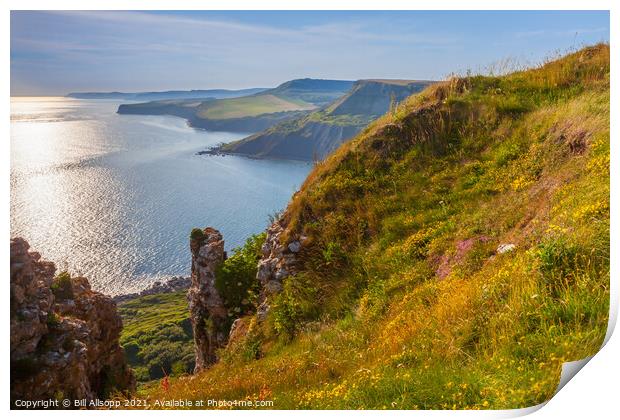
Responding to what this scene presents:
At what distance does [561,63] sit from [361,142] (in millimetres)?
6091

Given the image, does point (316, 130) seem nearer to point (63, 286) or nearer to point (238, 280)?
point (238, 280)

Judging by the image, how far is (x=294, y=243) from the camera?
8.79 metres

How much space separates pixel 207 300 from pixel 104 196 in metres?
6.87

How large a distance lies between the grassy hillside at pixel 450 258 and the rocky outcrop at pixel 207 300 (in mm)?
3879

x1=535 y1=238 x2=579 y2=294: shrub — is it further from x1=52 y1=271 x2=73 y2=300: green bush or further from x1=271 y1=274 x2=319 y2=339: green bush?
x1=52 y1=271 x2=73 y2=300: green bush

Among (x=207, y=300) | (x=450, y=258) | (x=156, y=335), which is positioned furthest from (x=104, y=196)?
(x=156, y=335)

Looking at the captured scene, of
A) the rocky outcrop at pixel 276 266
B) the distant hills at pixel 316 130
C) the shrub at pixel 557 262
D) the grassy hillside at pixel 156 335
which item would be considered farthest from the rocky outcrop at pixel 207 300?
the distant hills at pixel 316 130

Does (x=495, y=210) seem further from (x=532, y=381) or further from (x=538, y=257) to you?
(x=532, y=381)

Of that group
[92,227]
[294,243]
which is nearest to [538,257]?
[294,243]

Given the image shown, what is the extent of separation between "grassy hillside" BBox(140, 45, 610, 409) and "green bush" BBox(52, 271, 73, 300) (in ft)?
10.5

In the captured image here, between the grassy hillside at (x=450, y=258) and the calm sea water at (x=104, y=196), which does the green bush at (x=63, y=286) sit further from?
the grassy hillside at (x=450, y=258)

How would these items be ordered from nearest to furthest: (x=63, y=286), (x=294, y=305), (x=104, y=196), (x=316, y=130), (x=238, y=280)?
(x=294, y=305), (x=63, y=286), (x=238, y=280), (x=104, y=196), (x=316, y=130)

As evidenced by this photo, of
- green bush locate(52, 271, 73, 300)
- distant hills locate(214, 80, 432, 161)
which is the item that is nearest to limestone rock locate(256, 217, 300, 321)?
green bush locate(52, 271, 73, 300)

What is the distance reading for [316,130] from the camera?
296ft
